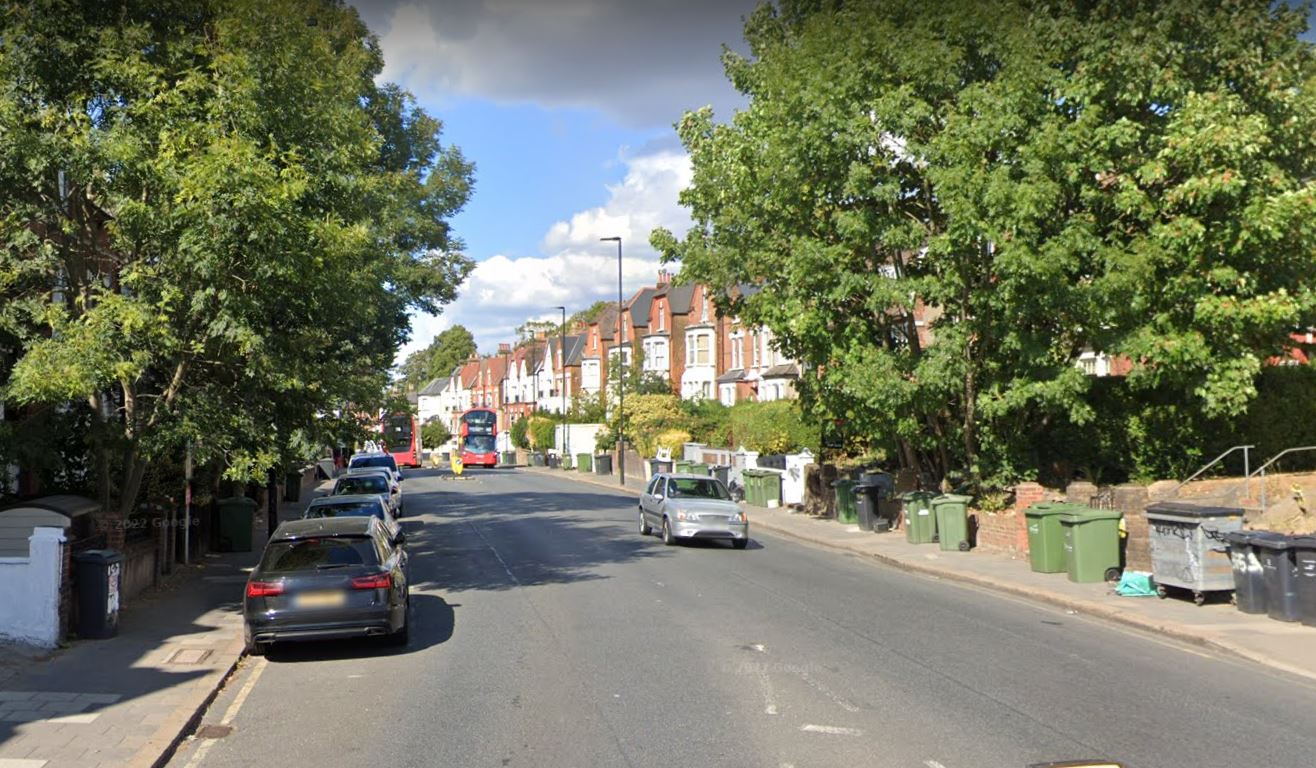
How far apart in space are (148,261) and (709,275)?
46.6 ft

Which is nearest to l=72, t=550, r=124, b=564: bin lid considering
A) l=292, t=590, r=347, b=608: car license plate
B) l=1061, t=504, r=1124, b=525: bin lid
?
l=292, t=590, r=347, b=608: car license plate

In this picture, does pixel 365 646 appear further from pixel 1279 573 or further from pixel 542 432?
pixel 542 432

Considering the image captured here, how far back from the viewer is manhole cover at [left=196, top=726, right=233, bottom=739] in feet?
28.3

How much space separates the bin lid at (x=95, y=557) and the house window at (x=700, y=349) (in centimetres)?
5311

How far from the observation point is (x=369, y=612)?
36.9 ft

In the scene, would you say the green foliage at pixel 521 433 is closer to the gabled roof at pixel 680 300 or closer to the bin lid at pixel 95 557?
the gabled roof at pixel 680 300

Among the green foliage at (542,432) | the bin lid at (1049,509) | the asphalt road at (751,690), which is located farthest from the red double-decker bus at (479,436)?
the bin lid at (1049,509)

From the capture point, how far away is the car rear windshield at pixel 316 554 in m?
11.5

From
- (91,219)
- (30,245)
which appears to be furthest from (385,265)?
(30,245)

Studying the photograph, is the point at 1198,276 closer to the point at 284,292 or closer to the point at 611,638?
the point at 611,638

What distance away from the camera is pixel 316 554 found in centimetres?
1166

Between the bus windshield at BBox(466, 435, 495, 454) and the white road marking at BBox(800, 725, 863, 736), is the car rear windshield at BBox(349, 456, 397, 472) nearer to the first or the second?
the white road marking at BBox(800, 725, 863, 736)

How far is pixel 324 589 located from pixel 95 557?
283cm

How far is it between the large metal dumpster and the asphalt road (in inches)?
62.0
